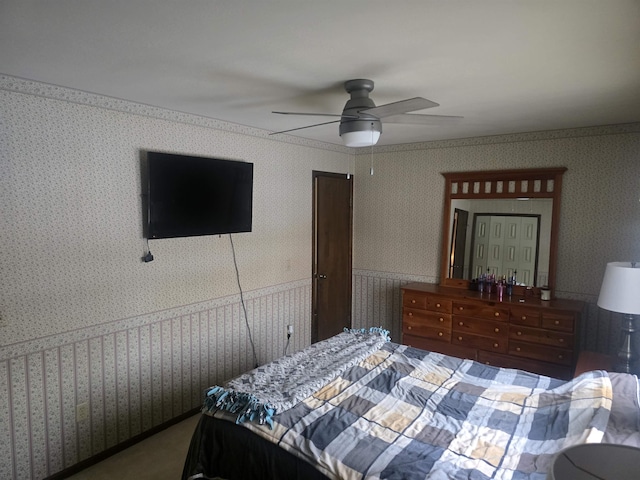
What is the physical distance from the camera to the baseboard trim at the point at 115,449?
8.46 feet

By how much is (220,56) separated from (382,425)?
1.96 meters

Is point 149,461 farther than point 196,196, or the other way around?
point 196,196

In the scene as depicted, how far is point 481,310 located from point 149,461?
9.86 ft

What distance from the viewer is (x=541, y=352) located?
11.2 ft

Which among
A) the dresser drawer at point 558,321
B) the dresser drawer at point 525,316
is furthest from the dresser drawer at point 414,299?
the dresser drawer at point 558,321

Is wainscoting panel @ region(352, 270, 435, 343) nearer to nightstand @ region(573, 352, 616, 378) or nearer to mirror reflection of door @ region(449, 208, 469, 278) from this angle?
mirror reflection of door @ region(449, 208, 469, 278)

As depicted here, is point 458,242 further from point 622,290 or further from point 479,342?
point 622,290

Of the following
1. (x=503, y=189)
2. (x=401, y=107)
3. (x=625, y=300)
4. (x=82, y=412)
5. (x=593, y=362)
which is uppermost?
(x=401, y=107)

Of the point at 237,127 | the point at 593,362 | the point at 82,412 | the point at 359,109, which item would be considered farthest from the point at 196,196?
the point at 593,362

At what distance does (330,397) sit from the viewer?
7.16 ft

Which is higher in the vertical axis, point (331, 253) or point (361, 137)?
point (361, 137)

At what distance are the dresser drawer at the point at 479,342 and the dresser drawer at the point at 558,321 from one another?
15.3 inches

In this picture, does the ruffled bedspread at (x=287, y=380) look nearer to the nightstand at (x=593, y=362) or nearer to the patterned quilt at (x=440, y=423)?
the patterned quilt at (x=440, y=423)

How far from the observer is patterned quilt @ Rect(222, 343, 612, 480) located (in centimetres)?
161
